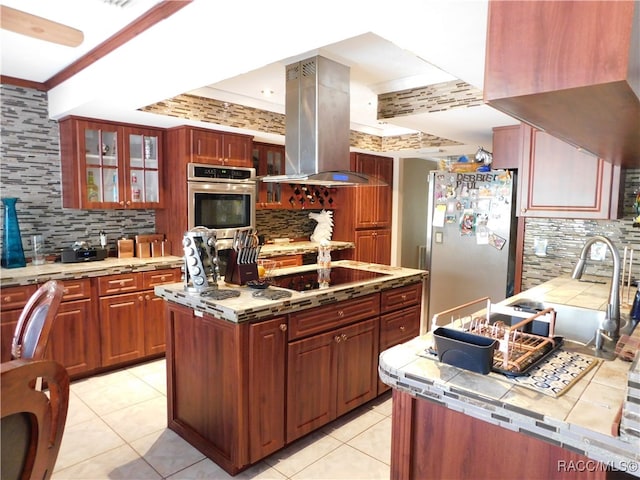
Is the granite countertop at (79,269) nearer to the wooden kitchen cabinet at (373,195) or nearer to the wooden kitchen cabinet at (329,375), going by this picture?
the wooden kitchen cabinet at (329,375)

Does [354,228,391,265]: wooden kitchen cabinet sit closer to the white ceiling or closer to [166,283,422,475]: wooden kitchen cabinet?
the white ceiling

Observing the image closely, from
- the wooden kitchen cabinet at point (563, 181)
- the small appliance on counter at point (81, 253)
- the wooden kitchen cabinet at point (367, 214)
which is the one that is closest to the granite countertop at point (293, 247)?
the wooden kitchen cabinet at point (367, 214)

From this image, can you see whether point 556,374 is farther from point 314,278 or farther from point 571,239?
point 571,239

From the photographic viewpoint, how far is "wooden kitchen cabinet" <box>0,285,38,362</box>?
115 inches

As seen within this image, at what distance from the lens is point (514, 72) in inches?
29.4

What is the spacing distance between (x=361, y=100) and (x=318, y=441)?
9.49 ft

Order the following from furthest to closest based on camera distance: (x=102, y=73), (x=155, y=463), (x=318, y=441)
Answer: (x=102, y=73) → (x=318, y=441) → (x=155, y=463)

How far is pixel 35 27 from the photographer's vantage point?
4.58 ft

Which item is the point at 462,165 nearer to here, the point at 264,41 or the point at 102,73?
the point at 264,41

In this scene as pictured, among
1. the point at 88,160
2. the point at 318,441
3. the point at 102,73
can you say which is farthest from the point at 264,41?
the point at 88,160

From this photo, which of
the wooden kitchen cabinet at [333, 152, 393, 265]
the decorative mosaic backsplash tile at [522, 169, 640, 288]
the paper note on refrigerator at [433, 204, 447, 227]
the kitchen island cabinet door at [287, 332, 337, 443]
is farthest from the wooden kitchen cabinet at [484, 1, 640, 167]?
the wooden kitchen cabinet at [333, 152, 393, 265]

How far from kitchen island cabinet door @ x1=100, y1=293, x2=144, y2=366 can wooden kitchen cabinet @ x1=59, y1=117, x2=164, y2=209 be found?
0.90 metres

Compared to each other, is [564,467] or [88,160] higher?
[88,160]

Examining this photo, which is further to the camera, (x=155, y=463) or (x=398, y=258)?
(x=398, y=258)
